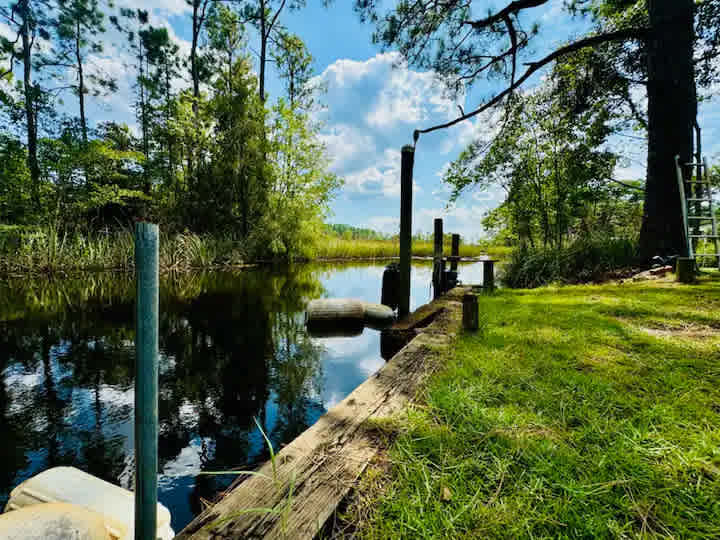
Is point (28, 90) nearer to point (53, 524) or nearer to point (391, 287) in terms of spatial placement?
point (391, 287)

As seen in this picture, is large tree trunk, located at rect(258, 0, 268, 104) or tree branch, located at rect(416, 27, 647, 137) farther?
large tree trunk, located at rect(258, 0, 268, 104)

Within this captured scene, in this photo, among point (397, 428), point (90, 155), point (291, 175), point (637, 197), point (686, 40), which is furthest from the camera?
point (291, 175)

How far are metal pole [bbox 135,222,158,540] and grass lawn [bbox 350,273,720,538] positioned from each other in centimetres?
57

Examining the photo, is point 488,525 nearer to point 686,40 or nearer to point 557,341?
point 557,341

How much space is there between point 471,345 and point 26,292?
838 centimetres

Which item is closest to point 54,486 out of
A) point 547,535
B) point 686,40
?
point 547,535

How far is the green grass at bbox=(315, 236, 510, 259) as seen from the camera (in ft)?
61.8

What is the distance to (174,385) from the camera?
2.56 m

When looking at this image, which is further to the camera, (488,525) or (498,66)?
(498,66)

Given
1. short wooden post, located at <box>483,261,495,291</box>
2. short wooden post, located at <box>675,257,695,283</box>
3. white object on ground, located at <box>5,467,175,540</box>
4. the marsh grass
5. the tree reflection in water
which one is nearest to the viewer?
white object on ground, located at <box>5,467,175,540</box>

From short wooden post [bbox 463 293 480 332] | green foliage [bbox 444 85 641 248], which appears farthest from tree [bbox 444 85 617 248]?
short wooden post [bbox 463 293 480 332]

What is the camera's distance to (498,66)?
18.7ft

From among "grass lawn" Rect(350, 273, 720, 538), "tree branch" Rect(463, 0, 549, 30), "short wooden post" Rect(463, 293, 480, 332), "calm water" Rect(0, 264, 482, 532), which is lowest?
"calm water" Rect(0, 264, 482, 532)

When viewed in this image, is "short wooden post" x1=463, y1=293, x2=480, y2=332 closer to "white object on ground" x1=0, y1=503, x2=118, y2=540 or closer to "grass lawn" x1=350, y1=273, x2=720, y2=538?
"grass lawn" x1=350, y1=273, x2=720, y2=538
